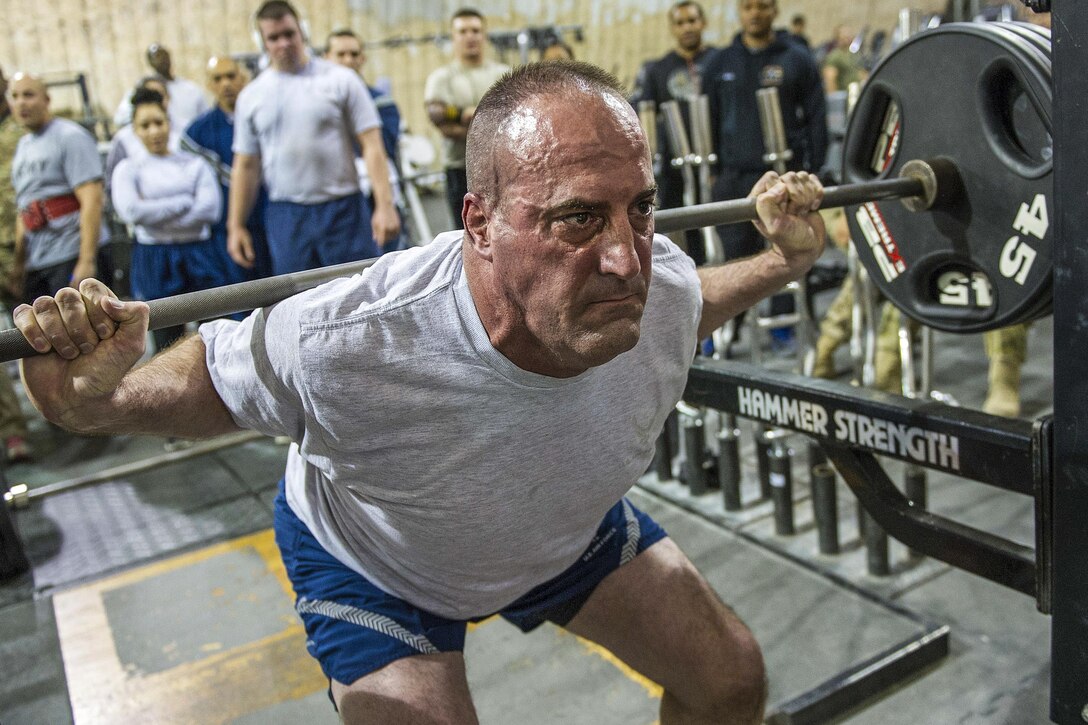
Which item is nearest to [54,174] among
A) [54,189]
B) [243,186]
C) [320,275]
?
[54,189]

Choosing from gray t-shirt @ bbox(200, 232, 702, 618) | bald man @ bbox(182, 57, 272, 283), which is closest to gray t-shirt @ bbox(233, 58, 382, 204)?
bald man @ bbox(182, 57, 272, 283)

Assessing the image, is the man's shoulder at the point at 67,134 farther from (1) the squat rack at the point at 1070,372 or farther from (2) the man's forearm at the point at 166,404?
(1) the squat rack at the point at 1070,372

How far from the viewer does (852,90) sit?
263 cm

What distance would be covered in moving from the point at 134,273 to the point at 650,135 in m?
2.44

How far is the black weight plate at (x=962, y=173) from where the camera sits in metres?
1.70

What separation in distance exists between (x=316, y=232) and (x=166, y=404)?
2.49 metres

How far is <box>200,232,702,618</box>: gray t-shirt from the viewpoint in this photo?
51.7 inches

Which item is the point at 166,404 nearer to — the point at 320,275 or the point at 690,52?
the point at 320,275

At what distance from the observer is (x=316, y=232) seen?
3652 millimetres

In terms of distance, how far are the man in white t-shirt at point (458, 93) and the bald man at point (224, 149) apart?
809mm

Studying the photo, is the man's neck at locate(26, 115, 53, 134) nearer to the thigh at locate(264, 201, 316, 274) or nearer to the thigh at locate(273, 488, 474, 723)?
the thigh at locate(264, 201, 316, 274)

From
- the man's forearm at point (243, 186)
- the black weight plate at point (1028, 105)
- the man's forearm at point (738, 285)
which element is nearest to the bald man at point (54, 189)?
the man's forearm at point (243, 186)

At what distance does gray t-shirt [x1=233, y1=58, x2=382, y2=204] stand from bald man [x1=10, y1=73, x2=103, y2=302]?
33.1 inches

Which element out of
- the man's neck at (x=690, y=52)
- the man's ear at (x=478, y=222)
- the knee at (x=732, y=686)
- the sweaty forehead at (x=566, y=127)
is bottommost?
the knee at (x=732, y=686)
